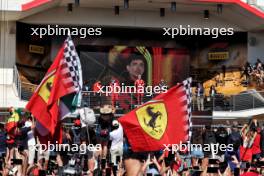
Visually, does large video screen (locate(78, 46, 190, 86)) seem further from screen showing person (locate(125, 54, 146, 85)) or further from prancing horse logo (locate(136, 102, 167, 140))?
prancing horse logo (locate(136, 102, 167, 140))

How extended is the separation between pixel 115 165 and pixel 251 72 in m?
17.8

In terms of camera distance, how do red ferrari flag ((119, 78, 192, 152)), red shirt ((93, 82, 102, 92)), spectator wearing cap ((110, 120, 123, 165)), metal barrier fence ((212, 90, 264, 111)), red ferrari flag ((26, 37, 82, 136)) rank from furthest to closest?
1. red shirt ((93, 82, 102, 92))
2. metal barrier fence ((212, 90, 264, 111))
3. spectator wearing cap ((110, 120, 123, 165))
4. red ferrari flag ((26, 37, 82, 136))
5. red ferrari flag ((119, 78, 192, 152))

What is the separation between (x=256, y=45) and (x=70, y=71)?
21002mm

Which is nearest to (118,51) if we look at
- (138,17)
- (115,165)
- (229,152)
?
(138,17)

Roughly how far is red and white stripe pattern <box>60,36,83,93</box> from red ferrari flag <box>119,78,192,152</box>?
4.71 ft

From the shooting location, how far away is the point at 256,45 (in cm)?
3831

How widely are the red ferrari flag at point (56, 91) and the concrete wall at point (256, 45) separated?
2056cm

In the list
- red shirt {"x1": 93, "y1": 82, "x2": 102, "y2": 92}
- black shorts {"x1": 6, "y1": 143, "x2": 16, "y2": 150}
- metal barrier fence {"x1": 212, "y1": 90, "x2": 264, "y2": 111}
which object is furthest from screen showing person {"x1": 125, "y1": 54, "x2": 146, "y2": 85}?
black shorts {"x1": 6, "y1": 143, "x2": 16, "y2": 150}

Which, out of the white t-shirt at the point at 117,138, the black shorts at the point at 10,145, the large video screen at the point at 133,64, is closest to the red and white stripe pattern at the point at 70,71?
the white t-shirt at the point at 117,138

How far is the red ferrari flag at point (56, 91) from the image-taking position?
17828 mm

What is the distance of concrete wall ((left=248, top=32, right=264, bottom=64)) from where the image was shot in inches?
1507

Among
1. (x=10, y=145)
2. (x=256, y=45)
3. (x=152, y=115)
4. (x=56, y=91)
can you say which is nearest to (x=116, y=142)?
(x=10, y=145)

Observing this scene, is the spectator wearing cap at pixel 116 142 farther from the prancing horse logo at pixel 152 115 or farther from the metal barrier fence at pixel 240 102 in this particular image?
the metal barrier fence at pixel 240 102

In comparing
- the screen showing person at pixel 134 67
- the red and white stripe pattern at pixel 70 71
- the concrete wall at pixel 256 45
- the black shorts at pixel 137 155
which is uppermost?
the concrete wall at pixel 256 45
